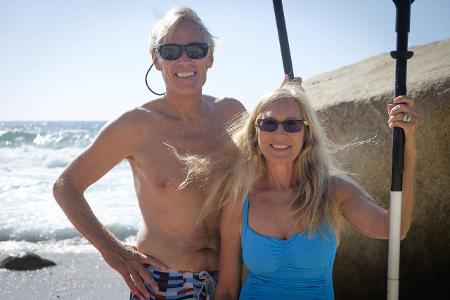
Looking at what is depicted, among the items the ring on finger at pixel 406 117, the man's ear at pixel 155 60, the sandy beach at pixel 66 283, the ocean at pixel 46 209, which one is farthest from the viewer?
the ocean at pixel 46 209

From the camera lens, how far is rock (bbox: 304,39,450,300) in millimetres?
4059

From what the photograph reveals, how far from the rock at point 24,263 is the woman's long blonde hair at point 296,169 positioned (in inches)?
206

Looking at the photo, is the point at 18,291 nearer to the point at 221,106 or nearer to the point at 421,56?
the point at 221,106

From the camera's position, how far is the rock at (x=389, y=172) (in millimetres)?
4059

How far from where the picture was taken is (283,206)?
10.5 feet

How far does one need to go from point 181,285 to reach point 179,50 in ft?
4.35

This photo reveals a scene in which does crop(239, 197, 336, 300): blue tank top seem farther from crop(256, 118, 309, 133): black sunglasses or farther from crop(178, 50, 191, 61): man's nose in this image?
crop(178, 50, 191, 61): man's nose

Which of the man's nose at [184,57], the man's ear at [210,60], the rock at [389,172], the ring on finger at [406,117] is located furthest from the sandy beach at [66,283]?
the ring on finger at [406,117]

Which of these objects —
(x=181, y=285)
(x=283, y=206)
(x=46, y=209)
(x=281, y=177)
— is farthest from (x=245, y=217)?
(x=46, y=209)

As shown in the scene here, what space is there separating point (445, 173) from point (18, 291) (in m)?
4.97

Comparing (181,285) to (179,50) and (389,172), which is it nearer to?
(179,50)

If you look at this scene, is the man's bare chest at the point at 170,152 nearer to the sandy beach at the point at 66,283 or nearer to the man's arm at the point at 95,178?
the man's arm at the point at 95,178

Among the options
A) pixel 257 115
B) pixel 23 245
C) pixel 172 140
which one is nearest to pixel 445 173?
pixel 257 115

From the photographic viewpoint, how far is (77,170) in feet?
10.7
